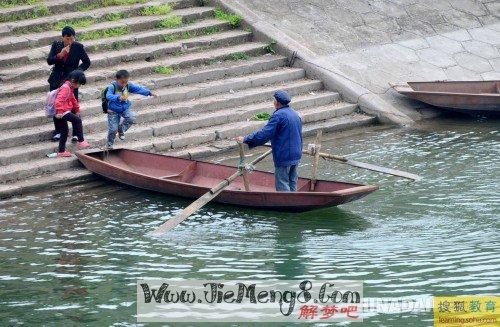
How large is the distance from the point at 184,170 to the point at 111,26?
5.11 metres

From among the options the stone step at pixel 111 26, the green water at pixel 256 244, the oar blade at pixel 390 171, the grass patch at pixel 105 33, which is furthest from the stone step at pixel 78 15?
the oar blade at pixel 390 171

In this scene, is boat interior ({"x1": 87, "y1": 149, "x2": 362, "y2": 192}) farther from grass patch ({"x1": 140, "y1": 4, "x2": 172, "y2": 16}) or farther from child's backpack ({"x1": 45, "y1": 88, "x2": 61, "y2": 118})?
grass patch ({"x1": 140, "y1": 4, "x2": 172, "y2": 16})

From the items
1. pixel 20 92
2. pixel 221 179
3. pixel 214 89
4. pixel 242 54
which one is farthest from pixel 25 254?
pixel 242 54

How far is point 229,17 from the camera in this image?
770 inches

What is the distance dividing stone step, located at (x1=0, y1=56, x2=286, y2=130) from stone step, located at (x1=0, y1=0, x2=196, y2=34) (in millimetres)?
1971

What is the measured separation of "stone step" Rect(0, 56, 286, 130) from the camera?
628 inches

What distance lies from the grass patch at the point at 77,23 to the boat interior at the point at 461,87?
19.7 feet

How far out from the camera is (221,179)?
14391 mm

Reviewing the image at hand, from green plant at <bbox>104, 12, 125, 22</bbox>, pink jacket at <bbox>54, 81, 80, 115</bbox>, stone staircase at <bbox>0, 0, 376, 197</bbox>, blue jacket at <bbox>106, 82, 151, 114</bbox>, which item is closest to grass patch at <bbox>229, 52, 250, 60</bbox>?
stone staircase at <bbox>0, 0, 376, 197</bbox>

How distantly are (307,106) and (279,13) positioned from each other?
304cm

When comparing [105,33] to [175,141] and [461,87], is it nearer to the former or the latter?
[175,141]

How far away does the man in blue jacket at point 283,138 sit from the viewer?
42.4 feet

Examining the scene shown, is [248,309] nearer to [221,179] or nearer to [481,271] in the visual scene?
[481,271]

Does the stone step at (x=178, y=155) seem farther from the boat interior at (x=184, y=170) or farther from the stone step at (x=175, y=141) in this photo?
the boat interior at (x=184, y=170)
